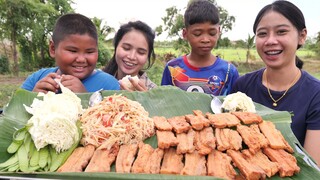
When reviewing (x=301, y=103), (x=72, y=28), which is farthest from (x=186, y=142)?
(x=72, y=28)

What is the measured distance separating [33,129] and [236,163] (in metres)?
1.61

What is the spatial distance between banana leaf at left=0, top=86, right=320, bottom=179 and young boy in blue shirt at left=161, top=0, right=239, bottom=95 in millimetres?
880

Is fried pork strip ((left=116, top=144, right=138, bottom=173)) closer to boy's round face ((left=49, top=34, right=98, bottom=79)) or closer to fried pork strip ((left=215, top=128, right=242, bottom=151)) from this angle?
fried pork strip ((left=215, top=128, right=242, bottom=151))

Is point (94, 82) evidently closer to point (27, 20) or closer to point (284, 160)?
point (284, 160)

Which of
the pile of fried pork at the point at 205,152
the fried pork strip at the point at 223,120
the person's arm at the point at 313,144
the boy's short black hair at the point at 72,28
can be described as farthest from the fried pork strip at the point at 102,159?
the person's arm at the point at 313,144

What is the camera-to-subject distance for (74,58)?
3361mm

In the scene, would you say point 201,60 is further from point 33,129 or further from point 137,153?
point 33,129

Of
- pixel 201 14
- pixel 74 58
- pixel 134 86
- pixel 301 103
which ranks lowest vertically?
pixel 301 103

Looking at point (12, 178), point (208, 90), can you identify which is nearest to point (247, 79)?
point (208, 90)

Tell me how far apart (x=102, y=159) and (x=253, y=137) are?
1280 mm

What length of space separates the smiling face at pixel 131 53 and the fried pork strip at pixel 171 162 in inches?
70.9

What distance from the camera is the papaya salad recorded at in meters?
2.70

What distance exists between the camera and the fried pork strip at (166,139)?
99.4 inches

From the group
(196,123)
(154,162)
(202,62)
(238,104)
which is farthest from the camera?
(202,62)
